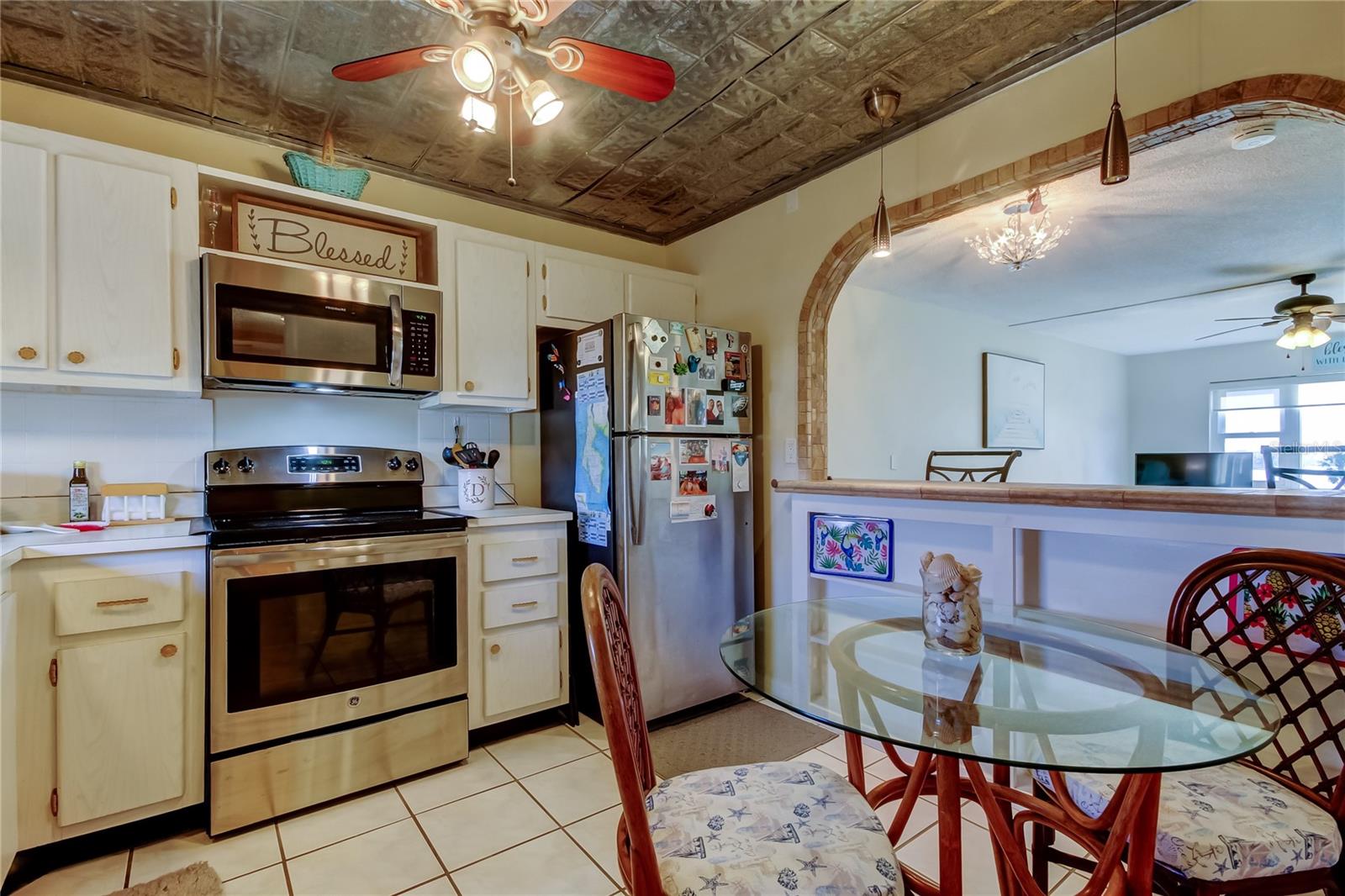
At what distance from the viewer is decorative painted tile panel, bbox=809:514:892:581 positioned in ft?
8.28

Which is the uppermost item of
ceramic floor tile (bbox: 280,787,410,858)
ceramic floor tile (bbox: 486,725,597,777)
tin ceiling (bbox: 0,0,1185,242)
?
tin ceiling (bbox: 0,0,1185,242)

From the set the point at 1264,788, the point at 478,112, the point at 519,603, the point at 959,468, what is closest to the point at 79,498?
the point at 519,603

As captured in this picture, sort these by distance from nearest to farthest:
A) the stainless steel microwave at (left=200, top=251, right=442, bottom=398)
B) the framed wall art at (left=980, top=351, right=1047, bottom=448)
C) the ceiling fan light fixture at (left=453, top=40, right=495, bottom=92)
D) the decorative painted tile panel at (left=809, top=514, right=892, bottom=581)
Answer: the ceiling fan light fixture at (left=453, top=40, right=495, bottom=92), the stainless steel microwave at (left=200, top=251, right=442, bottom=398), the decorative painted tile panel at (left=809, top=514, right=892, bottom=581), the framed wall art at (left=980, top=351, right=1047, bottom=448)

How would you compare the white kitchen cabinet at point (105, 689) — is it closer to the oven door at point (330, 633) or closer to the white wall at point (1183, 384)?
the oven door at point (330, 633)

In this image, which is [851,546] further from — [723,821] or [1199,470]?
[1199,470]

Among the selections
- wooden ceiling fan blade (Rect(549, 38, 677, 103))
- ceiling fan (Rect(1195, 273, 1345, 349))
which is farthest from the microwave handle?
ceiling fan (Rect(1195, 273, 1345, 349))

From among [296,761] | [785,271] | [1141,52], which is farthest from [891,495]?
[296,761]

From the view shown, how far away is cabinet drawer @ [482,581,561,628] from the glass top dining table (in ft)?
4.11

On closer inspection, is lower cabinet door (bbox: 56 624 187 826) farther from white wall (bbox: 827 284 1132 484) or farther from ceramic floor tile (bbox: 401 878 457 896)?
white wall (bbox: 827 284 1132 484)

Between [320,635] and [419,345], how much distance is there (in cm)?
120

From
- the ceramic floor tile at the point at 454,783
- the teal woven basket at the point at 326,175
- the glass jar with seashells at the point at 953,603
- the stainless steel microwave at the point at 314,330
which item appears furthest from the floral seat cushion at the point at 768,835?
the teal woven basket at the point at 326,175

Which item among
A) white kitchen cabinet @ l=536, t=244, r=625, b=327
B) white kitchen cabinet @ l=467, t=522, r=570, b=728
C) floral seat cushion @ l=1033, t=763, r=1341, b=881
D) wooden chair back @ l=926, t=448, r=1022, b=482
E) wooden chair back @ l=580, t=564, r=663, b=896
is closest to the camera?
wooden chair back @ l=580, t=564, r=663, b=896

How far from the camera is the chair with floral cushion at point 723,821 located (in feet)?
3.07

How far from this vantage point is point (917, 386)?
476 cm
